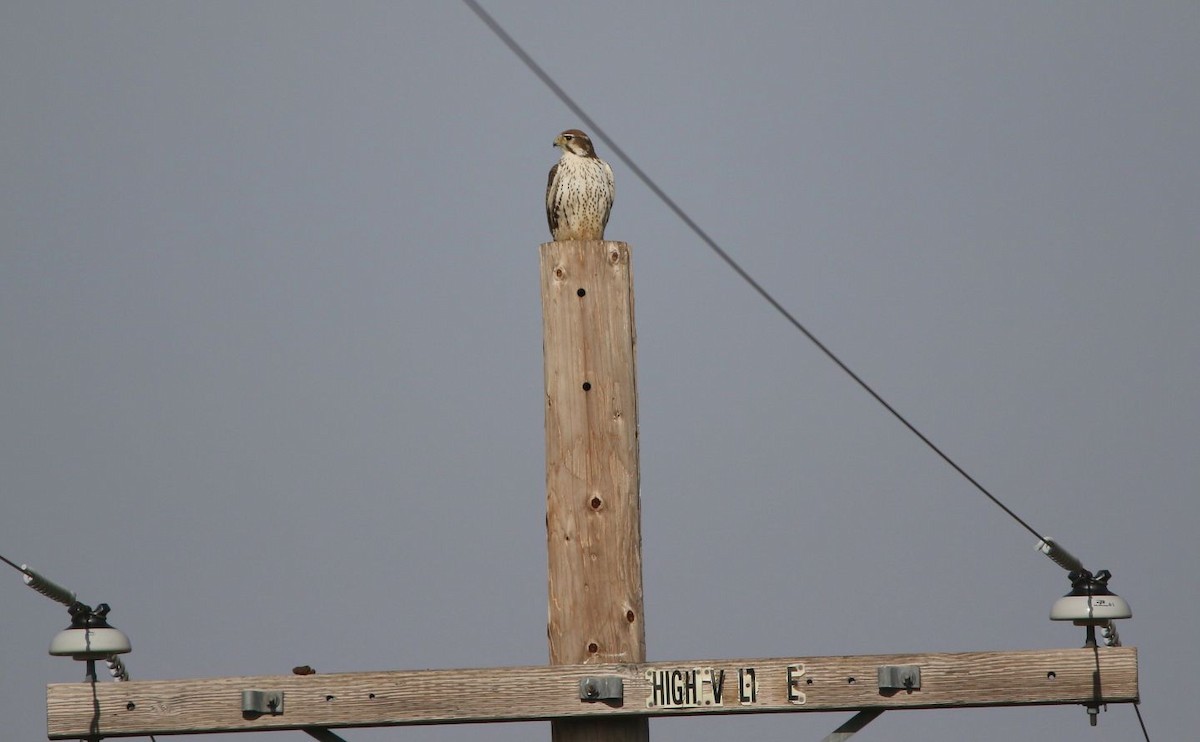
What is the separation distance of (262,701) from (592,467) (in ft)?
4.19

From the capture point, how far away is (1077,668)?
4383 millimetres

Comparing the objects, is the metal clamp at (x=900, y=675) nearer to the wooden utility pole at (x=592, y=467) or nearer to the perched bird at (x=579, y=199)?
the wooden utility pole at (x=592, y=467)

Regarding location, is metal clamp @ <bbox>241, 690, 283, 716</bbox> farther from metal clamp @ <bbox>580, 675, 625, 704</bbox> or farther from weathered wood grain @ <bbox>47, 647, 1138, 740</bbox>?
metal clamp @ <bbox>580, 675, 625, 704</bbox>

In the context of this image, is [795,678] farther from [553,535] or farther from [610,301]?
[610,301]

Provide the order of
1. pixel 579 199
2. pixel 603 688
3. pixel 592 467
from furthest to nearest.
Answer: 1. pixel 579 199
2. pixel 592 467
3. pixel 603 688

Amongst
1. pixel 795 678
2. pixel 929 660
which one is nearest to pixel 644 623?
pixel 795 678

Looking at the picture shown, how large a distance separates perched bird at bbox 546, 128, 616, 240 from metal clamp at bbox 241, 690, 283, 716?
1988mm

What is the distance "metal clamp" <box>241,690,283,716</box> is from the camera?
14.4 feet

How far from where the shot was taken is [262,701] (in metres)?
4.41

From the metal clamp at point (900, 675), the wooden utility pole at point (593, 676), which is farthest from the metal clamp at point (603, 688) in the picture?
the metal clamp at point (900, 675)

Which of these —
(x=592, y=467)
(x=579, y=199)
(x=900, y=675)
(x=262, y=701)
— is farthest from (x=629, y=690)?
(x=579, y=199)

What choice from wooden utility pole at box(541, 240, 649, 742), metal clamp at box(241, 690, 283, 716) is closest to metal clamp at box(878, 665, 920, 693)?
wooden utility pole at box(541, 240, 649, 742)

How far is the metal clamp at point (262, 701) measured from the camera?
4379mm

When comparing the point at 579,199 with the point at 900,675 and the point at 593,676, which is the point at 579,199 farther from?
the point at 900,675
